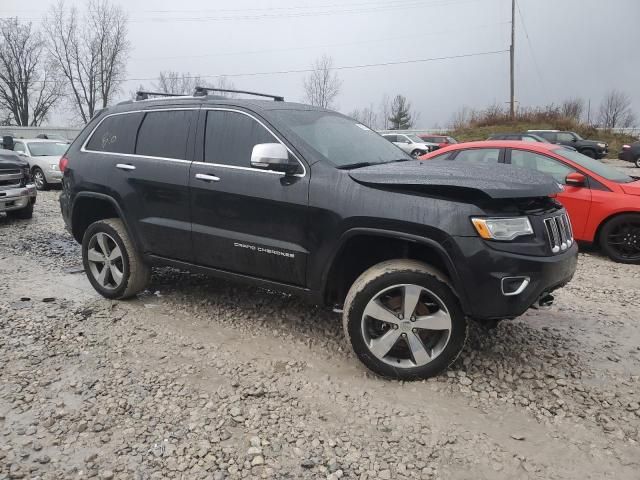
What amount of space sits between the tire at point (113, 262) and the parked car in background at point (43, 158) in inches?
A: 426

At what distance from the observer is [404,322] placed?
311cm

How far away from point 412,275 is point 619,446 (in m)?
1.42

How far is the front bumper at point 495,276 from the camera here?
284 centimetres

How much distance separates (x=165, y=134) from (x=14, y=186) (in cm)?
589

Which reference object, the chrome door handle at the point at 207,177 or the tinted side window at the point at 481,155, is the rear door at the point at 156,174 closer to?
the chrome door handle at the point at 207,177

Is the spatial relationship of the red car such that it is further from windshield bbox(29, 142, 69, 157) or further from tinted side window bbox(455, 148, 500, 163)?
windshield bbox(29, 142, 69, 157)

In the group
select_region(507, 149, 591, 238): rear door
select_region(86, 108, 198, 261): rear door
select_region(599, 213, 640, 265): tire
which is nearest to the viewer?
select_region(86, 108, 198, 261): rear door

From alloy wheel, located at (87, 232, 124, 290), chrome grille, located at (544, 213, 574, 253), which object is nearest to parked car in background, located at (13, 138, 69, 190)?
alloy wheel, located at (87, 232, 124, 290)

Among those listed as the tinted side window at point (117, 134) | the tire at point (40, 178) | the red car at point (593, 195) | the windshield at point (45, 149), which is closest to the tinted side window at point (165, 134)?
the tinted side window at point (117, 134)

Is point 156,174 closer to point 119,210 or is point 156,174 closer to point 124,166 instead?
point 124,166

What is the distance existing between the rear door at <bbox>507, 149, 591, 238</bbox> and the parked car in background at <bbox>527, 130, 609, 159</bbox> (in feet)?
68.2

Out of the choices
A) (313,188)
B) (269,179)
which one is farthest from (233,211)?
(313,188)

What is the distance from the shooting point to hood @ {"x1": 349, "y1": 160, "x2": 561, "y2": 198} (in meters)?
2.88

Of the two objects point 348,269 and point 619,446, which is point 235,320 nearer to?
point 348,269
